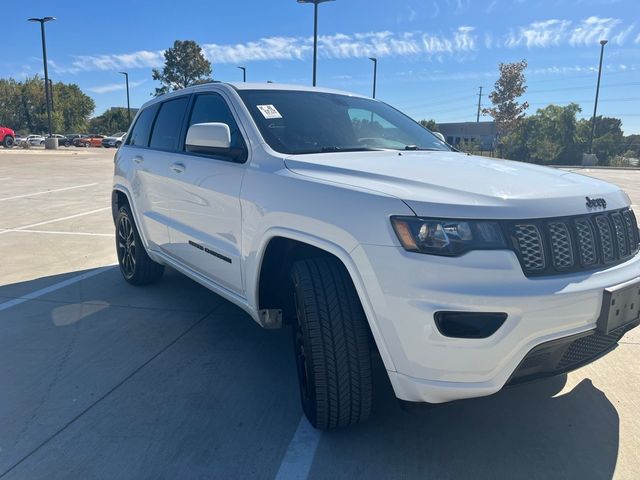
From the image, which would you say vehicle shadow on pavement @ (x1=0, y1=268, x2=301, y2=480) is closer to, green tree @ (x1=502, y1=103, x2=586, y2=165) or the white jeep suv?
the white jeep suv

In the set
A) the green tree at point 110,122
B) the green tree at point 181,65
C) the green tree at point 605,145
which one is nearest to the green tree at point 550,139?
the green tree at point 605,145

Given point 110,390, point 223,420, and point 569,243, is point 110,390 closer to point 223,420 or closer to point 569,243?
point 223,420

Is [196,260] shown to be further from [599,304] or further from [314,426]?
[599,304]

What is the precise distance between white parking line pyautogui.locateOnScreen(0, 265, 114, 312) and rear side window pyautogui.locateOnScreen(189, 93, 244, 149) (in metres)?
2.28

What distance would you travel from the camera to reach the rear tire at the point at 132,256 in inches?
189

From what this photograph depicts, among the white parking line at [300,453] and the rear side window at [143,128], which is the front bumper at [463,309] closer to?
the white parking line at [300,453]

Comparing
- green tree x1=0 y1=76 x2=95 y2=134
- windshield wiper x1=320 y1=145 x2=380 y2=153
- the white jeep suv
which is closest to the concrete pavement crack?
the white jeep suv

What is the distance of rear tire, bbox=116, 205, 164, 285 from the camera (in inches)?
189

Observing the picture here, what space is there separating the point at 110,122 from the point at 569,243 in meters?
83.6

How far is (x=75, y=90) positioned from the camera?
2854 inches

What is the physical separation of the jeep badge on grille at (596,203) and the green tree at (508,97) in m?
35.3

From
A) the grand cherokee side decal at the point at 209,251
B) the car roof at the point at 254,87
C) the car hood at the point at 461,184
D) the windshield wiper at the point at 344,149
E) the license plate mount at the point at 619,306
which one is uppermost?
the car roof at the point at 254,87

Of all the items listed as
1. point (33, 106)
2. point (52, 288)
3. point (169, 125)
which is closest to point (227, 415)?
point (169, 125)

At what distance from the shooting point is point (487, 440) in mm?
2594
